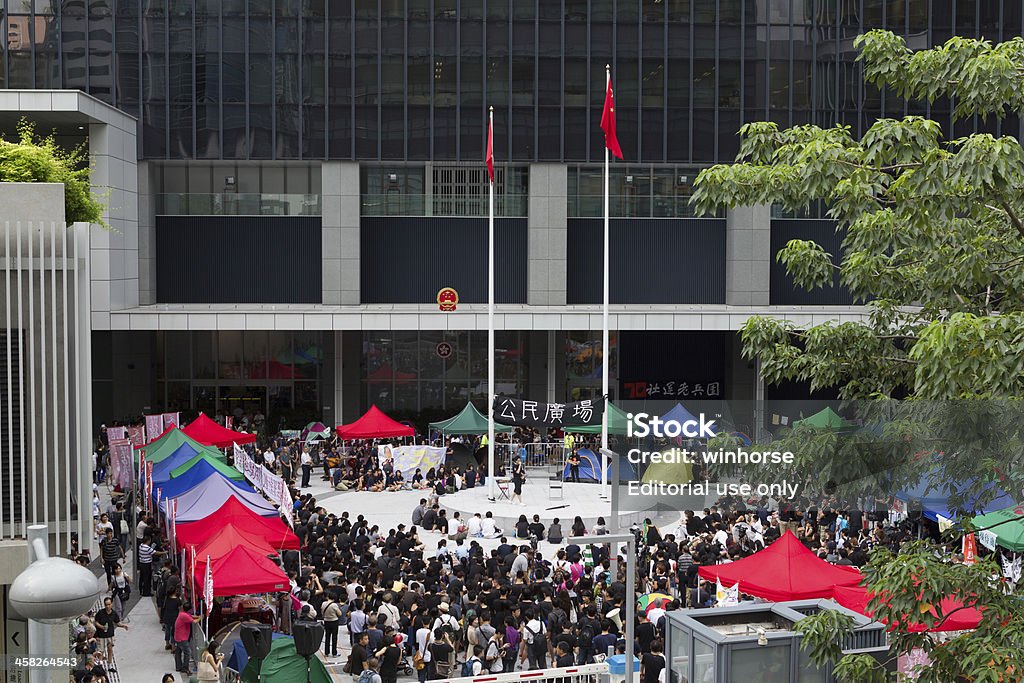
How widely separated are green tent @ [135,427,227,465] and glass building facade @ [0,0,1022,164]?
18.8 meters

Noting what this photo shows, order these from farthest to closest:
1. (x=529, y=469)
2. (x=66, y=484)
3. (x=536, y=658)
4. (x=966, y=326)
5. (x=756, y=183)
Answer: (x=529, y=469)
(x=536, y=658)
(x=66, y=484)
(x=756, y=183)
(x=966, y=326)

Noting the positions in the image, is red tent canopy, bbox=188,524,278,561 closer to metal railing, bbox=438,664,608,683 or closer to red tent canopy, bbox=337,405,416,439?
metal railing, bbox=438,664,608,683

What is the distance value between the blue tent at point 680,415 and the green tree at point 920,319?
3.12ft

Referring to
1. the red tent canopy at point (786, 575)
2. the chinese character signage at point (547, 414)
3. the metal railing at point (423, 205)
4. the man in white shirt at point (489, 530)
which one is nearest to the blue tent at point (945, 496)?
the red tent canopy at point (786, 575)

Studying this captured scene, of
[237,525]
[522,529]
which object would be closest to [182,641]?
[237,525]

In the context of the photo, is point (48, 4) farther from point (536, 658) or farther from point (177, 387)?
point (536, 658)

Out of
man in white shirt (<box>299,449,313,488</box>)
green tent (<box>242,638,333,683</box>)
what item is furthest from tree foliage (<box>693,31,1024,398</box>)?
man in white shirt (<box>299,449,313,488</box>)

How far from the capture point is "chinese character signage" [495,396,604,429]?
38.7 m

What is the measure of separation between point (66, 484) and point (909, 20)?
44.0 m

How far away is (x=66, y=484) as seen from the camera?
551 inches

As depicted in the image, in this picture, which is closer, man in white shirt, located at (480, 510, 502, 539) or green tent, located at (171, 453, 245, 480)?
green tent, located at (171, 453, 245, 480)

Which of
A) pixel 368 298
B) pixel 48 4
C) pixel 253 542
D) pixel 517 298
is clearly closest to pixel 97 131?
pixel 48 4

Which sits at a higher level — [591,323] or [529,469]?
[591,323]

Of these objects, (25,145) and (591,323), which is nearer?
(25,145)
